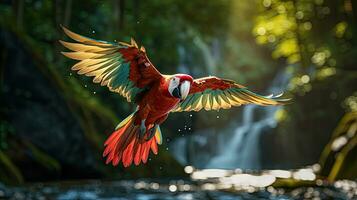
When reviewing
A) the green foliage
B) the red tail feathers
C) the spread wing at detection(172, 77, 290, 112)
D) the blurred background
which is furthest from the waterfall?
the red tail feathers

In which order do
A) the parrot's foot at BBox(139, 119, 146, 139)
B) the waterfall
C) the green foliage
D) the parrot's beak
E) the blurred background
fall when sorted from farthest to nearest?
1. the waterfall
2. the green foliage
3. the blurred background
4. the parrot's foot at BBox(139, 119, 146, 139)
5. the parrot's beak

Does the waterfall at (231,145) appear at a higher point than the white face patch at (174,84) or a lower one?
lower

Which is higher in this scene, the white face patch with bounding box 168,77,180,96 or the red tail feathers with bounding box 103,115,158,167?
the white face patch with bounding box 168,77,180,96

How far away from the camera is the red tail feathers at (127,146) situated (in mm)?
1130

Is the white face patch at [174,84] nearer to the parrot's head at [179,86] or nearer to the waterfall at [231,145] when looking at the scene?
the parrot's head at [179,86]

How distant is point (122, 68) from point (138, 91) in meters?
0.06

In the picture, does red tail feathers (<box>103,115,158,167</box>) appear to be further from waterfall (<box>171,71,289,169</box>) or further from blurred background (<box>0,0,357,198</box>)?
waterfall (<box>171,71,289,169</box>)

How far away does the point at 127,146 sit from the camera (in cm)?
117

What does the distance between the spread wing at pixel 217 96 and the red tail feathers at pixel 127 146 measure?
0.35 ft

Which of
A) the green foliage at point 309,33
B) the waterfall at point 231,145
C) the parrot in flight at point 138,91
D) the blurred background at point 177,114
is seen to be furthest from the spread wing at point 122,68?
the waterfall at point 231,145

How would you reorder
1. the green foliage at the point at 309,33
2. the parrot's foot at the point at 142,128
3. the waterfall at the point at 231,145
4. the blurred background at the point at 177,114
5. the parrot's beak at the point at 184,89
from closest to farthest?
the parrot's beak at the point at 184,89, the parrot's foot at the point at 142,128, the blurred background at the point at 177,114, the green foliage at the point at 309,33, the waterfall at the point at 231,145

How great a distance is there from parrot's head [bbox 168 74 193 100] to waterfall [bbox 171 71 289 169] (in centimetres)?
2101

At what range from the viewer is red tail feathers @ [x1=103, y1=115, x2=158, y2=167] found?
1.13 meters

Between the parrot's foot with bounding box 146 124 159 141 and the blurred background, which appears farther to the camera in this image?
the blurred background
